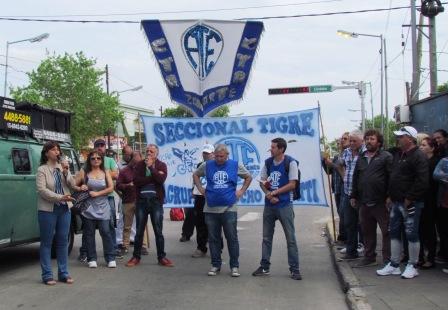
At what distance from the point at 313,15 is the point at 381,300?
13131 mm

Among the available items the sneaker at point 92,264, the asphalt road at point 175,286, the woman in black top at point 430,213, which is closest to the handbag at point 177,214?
the asphalt road at point 175,286

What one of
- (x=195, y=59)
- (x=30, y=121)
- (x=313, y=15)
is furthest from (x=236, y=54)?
(x=313, y=15)

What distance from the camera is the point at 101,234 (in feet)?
29.1

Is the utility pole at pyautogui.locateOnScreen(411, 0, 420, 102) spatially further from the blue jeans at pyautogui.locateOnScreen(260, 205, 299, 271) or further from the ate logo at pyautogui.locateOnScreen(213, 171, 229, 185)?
the ate logo at pyautogui.locateOnScreen(213, 171, 229, 185)

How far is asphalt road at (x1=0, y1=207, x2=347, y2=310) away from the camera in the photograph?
21.9 feet

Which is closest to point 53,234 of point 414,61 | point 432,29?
point 432,29

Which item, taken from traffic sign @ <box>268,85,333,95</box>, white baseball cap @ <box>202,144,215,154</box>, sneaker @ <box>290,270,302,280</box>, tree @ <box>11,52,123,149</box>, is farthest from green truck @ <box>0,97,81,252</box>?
tree @ <box>11,52,123,149</box>

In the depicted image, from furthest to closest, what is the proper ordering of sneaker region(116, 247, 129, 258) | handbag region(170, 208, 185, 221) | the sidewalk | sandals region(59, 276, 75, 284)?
1. handbag region(170, 208, 185, 221)
2. sneaker region(116, 247, 129, 258)
3. sandals region(59, 276, 75, 284)
4. the sidewalk

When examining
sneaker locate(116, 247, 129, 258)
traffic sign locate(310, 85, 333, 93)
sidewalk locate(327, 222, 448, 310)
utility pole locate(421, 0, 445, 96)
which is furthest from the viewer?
traffic sign locate(310, 85, 333, 93)

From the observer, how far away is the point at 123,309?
6.40m

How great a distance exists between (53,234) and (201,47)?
181 inches

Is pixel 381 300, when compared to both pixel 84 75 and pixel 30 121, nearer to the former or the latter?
pixel 30 121

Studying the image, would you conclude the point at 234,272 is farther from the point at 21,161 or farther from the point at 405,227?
the point at 21,161

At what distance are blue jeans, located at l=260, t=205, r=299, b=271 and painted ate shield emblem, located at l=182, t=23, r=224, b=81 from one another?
362cm
